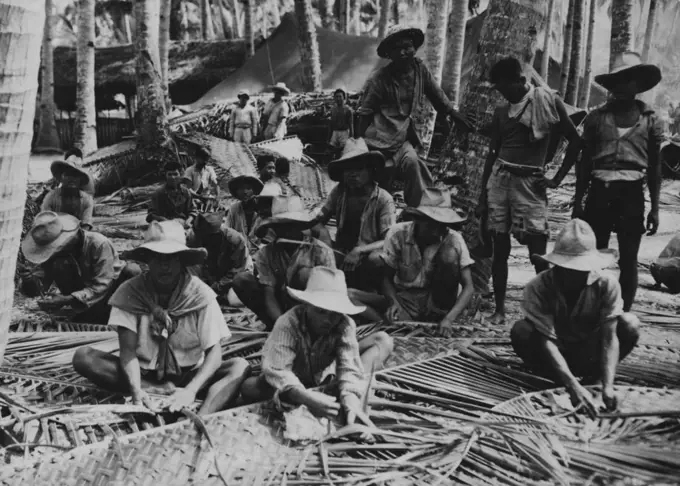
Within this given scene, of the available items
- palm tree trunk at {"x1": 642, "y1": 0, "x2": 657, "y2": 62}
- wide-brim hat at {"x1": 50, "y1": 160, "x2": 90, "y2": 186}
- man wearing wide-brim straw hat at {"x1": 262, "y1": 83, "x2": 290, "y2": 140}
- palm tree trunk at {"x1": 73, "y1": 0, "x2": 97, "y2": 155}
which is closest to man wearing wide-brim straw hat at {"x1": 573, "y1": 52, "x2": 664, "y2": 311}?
wide-brim hat at {"x1": 50, "y1": 160, "x2": 90, "y2": 186}

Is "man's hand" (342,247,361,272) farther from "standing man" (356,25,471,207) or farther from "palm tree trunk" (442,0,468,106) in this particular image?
"palm tree trunk" (442,0,468,106)

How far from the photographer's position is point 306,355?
3.80 m

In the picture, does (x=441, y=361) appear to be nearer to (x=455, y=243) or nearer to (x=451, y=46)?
(x=455, y=243)

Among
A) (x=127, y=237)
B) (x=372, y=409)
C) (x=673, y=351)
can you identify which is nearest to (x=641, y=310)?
(x=673, y=351)

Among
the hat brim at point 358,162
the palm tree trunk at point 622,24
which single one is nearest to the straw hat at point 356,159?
the hat brim at point 358,162

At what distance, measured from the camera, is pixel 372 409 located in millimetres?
3619

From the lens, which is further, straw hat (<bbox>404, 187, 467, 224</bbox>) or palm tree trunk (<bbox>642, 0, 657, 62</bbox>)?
palm tree trunk (<bbox>642, 0, 657, 62</bbox>)

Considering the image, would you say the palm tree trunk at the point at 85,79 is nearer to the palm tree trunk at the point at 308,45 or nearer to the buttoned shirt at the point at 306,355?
the palm tree trunk at the point at 308,45

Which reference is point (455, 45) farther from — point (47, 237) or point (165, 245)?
point (165, 245)

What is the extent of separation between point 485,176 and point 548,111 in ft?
2.12

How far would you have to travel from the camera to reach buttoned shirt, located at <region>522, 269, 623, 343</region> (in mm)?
3836

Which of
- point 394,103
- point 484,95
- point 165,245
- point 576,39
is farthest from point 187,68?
point 165,245

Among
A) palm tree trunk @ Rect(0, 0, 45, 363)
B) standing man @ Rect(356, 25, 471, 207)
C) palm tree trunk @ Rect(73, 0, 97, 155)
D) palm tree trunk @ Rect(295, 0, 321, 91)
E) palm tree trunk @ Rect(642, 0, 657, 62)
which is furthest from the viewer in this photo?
palm tree trunk @ Rect(642, 0, 657, 62)

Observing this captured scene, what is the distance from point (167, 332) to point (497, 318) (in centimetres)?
246
